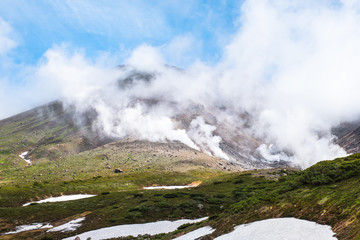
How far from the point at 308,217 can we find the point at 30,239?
42066 mm

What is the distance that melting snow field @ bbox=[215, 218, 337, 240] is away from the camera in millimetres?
15798

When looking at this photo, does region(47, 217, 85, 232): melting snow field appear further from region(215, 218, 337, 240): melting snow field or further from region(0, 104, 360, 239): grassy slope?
region(215, 218, 337, 240): melting snow field

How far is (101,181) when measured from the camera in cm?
10950

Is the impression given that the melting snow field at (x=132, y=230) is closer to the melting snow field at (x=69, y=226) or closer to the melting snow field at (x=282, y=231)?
the melting snow field at (x=69, y=226)

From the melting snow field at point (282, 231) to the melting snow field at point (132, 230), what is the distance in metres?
20.0

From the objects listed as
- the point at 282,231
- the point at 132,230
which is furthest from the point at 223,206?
the point at 282,231

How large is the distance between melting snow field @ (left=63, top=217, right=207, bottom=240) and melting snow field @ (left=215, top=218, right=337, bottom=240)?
20034 millimetres

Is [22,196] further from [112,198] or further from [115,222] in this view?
[115,222]

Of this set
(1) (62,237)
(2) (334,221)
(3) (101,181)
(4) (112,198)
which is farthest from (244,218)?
(3) (101,181)

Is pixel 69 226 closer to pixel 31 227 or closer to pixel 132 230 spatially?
pixel 31 227

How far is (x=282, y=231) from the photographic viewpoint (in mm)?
17781

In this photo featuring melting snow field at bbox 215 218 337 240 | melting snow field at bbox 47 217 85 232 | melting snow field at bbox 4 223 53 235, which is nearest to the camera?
melting snow field at bbox 215 218 337 240

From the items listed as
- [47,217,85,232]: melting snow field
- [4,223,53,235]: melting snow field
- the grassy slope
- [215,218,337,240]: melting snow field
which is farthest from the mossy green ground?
[4,223,53,235]: melting snow field

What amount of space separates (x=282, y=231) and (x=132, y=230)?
28.2 meters
